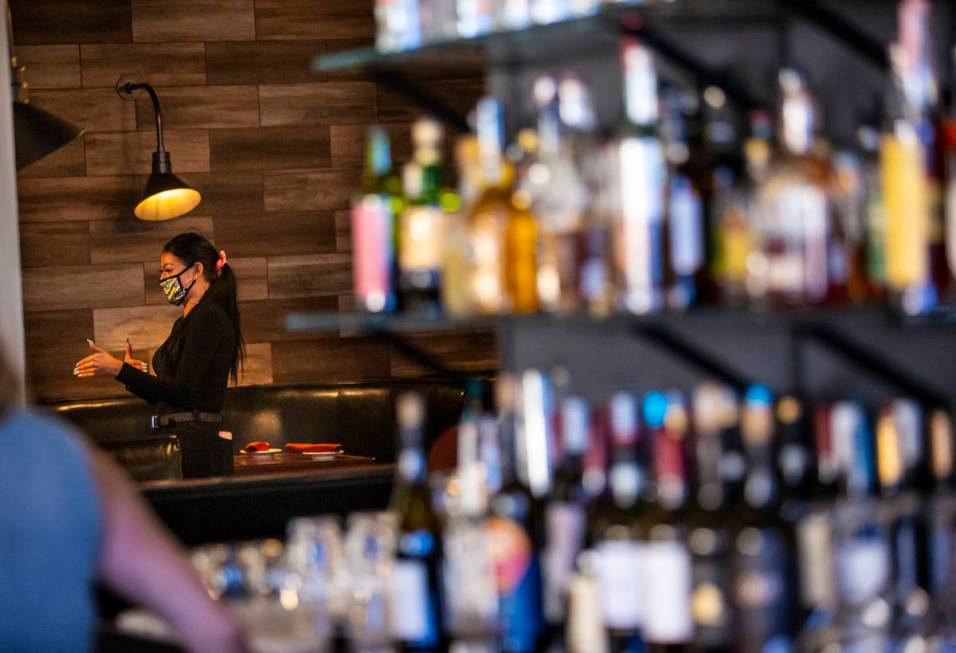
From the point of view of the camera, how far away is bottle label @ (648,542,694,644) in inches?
67.6

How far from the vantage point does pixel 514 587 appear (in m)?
1.89

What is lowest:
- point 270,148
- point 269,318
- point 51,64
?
point 269,318

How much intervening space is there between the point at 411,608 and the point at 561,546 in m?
0.23

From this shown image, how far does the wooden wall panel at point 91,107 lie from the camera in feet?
21.4

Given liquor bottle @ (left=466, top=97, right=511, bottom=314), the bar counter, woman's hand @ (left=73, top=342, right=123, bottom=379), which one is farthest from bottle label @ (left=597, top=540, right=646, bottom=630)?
woman's hand @ (left=73, top=342, right=123, bottom=379)

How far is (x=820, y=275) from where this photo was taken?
5.55 feet

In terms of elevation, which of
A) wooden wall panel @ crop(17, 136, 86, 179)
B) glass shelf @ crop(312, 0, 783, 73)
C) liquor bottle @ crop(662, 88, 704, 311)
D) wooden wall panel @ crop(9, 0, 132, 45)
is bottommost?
liquor bottle @ crop(662, 88, 704, 311)

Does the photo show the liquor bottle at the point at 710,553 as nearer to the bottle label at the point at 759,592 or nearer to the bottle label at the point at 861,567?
the bottle label at the point at 759,592

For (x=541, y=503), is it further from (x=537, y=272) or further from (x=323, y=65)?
(x=323, y=65)

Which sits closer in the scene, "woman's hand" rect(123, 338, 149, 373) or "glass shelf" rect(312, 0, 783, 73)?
"glass shelf" rect(312, 0, 783, 73)

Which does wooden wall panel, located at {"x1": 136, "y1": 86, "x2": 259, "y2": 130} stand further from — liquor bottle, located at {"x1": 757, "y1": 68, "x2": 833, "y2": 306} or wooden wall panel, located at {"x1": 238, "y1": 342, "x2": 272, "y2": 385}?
liquor bottle, located at {"x1": 757, "y1": 68, "x2": 833, "y2": 306}

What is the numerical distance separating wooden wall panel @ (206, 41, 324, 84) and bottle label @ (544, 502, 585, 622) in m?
5.26

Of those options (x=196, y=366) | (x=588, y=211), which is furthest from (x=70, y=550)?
(x=196, y=366)

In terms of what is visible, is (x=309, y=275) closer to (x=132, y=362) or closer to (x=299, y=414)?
(x=299, y=414)
